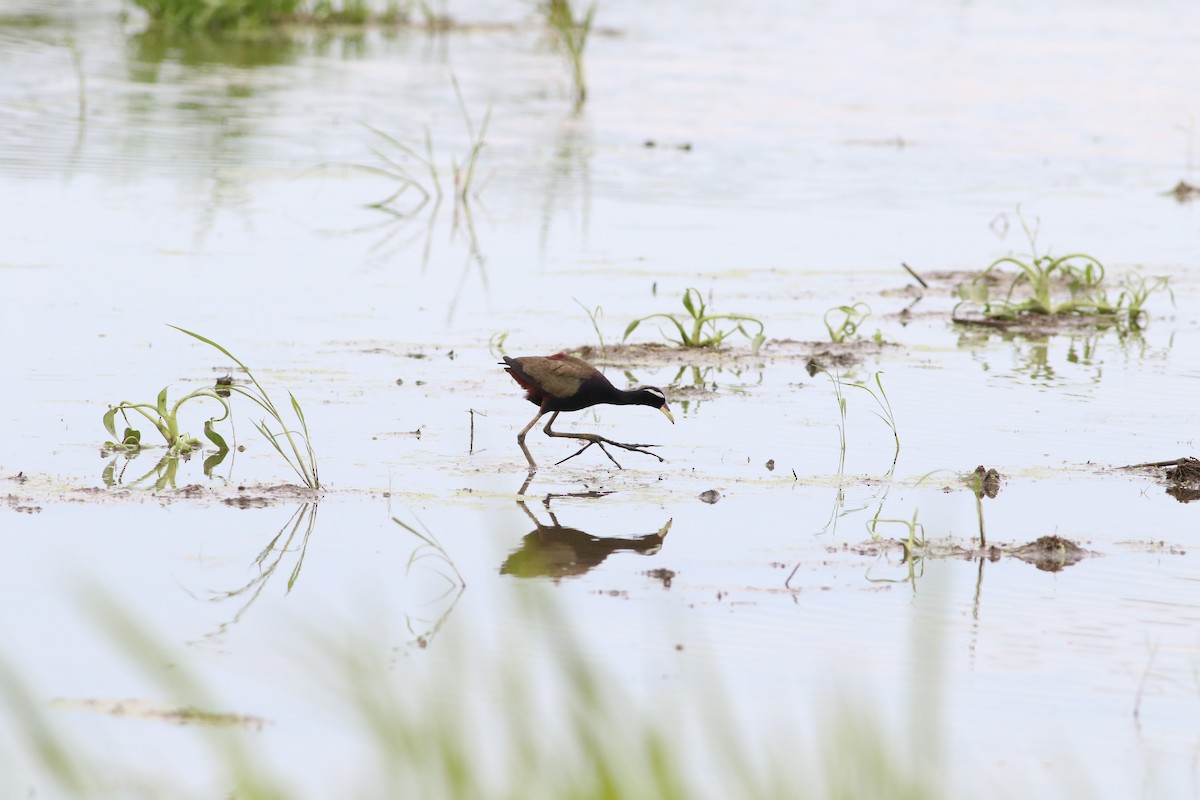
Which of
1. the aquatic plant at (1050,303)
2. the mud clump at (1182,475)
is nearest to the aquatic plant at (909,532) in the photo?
the mud clump at (1182,475)

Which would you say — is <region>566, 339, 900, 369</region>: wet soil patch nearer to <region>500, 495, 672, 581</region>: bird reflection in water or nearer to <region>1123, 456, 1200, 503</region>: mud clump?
<region>1123, 456, 1200, 503</region>: mud clump

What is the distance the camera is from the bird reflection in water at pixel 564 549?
554 centimetres

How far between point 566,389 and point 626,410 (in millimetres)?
1144

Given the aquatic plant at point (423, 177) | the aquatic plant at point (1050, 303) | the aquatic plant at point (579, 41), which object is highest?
the aquatic plant at point (579, 41)

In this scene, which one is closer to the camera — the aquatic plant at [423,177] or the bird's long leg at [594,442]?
the bird's long leg at [594,442]

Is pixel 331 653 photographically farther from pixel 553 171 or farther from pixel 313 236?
pixel 553 171

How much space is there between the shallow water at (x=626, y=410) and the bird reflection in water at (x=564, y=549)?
0.20ft

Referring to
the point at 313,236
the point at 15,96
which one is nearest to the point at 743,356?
the point at 313,236

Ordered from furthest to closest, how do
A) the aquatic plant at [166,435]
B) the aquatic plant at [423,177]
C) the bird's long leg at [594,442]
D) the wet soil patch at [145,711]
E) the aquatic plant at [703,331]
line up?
the aquatic plant at [423,177], the aquatic plant at [703,331], the bird's long leg at [594,442], the aquatic plant at [166,435], the wet soil patch at [145,711]

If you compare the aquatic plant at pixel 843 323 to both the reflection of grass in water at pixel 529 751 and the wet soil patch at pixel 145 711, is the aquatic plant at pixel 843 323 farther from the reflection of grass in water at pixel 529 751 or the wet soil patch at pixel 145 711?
the reflection of grass in water at pixel 529 751

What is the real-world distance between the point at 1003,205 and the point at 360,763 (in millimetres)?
10709

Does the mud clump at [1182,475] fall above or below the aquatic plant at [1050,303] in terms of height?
below

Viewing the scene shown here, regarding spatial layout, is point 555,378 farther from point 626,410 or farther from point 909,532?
point 909,532

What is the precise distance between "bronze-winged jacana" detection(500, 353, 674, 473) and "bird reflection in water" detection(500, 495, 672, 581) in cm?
68
